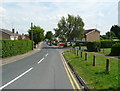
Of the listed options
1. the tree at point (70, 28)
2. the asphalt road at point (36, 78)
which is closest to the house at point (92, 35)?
the tree at point (70, 28)

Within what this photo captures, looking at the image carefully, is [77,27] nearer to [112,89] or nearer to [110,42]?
[110,42]

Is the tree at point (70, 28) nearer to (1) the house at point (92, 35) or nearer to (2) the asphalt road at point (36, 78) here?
(1) the house at point (92, 35)

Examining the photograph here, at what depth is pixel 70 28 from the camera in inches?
2491

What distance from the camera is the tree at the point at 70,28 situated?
62203mm

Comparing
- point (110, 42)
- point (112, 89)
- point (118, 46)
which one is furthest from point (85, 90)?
point (110, 42)

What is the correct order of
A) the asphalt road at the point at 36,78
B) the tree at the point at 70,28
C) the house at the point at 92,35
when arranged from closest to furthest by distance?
the asphalt road at the point at 36,78, the tree at the point at 70,28, the house at the point at 92,35

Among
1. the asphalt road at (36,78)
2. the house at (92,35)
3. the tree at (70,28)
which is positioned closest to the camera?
the asphalt road at (36,78)

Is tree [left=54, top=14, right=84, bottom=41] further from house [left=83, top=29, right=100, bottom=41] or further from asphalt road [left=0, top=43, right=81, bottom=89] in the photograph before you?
asphalt road [left=0, top=43, right=81, bottom=89]

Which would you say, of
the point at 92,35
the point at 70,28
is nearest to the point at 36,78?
the point at 70,28

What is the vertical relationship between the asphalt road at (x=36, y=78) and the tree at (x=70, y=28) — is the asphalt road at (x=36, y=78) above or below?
below

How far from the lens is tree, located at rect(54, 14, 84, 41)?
62203 millimetres

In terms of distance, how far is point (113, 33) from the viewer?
94625mm

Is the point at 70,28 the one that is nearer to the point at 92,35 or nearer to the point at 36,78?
the point at 92,35

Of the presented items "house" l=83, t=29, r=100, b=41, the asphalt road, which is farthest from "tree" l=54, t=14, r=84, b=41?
the asphalt road
